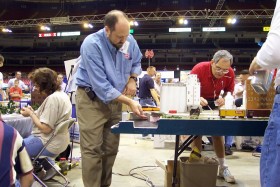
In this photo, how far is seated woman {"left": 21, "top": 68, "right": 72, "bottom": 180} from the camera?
8.99ft

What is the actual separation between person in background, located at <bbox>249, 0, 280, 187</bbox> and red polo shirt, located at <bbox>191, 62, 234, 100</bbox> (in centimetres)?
177

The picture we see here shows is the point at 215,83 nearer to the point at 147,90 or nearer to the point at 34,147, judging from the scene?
the point at 34,147

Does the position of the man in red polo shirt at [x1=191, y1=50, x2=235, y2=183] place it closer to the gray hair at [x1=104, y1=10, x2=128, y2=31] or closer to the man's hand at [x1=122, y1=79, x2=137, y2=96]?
the man's hand at [x1=122, y1=79, x2=137, y2=96]

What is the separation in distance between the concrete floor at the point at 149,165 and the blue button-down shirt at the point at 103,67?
54.8 inches

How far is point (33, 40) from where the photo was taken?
76.4 feet

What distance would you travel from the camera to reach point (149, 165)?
4.02 metres

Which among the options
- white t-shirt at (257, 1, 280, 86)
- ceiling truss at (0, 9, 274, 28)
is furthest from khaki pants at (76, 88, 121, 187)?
ceiling truss at (0, 9, 274, 28)

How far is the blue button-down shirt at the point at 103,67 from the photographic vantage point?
1.97 metres

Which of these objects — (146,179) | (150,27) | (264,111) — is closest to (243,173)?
(146,179)

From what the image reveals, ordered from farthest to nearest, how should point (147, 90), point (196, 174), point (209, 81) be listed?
1. point (147, 90)
2. point (209, 81)
3. point (196, 174)

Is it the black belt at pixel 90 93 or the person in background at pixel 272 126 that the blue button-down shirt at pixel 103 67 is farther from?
the person in background at pixel 272 126

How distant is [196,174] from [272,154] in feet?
4.63

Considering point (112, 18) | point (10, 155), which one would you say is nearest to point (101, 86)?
point (112, 18)

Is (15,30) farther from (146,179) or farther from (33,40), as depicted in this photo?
(146,179)
